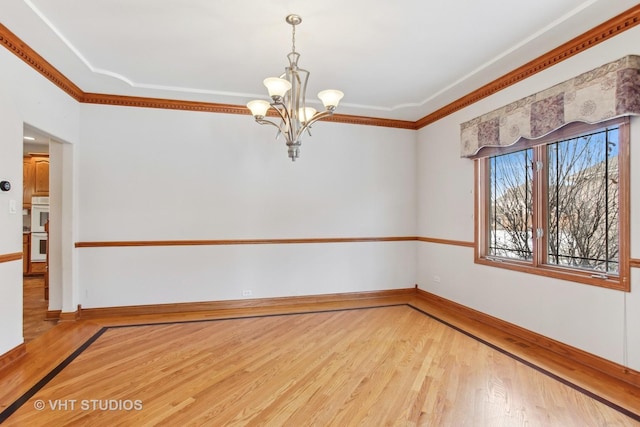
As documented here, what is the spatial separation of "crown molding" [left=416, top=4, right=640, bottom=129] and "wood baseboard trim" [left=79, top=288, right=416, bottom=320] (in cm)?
282

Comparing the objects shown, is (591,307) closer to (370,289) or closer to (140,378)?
(370,289)

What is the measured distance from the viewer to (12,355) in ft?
9.32

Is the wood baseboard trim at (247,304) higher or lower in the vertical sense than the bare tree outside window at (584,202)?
lower

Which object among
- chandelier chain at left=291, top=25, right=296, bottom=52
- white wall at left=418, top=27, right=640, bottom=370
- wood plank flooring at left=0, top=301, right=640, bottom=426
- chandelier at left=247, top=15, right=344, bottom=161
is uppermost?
chandelier chain at left=291, top=25, right=296, bottom=52

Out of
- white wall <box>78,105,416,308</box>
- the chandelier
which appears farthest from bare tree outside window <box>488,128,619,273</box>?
the chandelier

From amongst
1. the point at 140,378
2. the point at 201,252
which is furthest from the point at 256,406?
the point at 201,252

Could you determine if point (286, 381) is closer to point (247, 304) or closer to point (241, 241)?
point (247, 304)

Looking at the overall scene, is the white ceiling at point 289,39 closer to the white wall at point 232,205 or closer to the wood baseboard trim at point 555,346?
the white wall at point 232,205

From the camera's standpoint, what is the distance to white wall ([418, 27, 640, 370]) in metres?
2.55

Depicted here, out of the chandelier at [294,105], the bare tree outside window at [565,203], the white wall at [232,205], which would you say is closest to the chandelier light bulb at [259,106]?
the chandelier at [294,105]

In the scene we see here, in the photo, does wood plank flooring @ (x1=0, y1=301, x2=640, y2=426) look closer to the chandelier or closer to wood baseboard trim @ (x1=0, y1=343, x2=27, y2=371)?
wood baseboard trim @ (x1=0, y1=343, x2=27, y2=371)

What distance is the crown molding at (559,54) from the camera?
252 centimetres

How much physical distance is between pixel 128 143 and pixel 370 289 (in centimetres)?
391

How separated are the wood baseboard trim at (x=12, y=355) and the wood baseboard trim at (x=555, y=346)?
463cm
